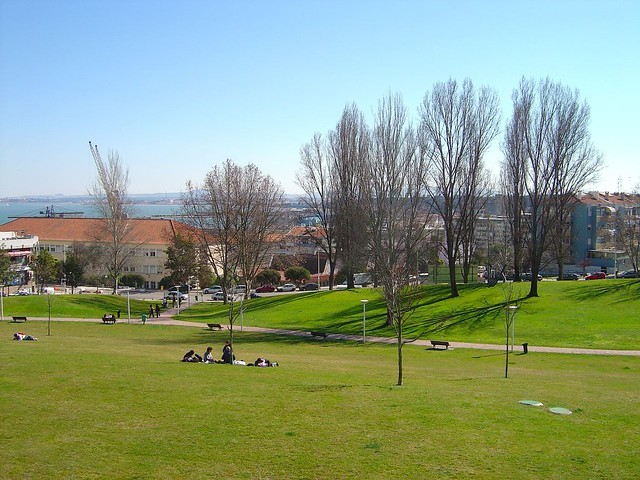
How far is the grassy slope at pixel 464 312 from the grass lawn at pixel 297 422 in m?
10.6

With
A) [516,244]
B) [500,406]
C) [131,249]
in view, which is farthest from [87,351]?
[131,249]

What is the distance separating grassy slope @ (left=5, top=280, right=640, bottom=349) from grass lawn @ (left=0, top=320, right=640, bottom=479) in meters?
10.6

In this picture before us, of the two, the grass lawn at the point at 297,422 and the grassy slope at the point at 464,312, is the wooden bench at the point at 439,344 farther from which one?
the grass lawn at the point at 297,422

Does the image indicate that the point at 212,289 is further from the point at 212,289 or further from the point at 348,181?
the point at 348,181

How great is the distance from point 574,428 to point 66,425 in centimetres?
1132

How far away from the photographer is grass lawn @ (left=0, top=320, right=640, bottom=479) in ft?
37.8

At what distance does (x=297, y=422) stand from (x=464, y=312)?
91.5ft

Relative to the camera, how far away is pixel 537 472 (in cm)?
1143

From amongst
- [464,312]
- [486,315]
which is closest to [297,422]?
[486,315]

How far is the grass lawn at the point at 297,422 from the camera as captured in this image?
1152 centimetres

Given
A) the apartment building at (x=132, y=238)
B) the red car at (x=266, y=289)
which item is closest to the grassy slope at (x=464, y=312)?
the red car at (x=266, y=289)

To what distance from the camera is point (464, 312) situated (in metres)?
40.3

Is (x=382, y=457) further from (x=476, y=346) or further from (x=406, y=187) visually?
(x=406, y=187)

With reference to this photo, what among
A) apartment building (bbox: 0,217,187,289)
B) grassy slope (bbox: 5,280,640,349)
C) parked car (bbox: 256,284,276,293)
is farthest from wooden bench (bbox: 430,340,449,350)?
apartment building (bbox: 0,217,187,289)
